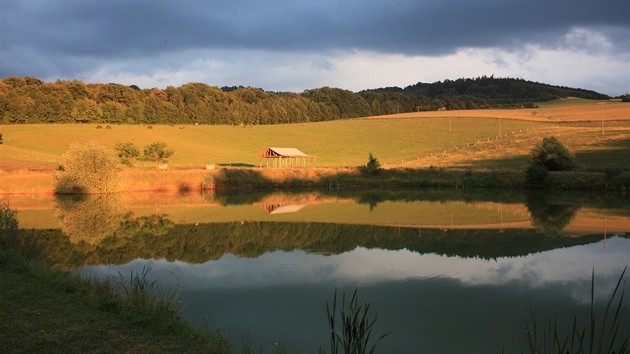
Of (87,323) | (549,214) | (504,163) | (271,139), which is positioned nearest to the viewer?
(87,323)

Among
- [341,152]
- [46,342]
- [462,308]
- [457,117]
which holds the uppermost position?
[457,117]

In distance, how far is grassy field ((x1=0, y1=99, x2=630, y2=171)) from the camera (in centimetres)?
5869

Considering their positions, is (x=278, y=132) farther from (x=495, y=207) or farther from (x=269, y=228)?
(x=269, y=228)

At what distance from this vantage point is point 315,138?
81875 millimetres

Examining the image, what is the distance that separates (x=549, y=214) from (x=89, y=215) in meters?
25.7

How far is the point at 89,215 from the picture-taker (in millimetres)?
29625

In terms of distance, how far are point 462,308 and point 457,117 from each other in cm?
8138

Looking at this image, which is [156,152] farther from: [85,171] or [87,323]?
[87,323]

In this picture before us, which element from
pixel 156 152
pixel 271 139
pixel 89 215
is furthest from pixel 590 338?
pixel 271 139

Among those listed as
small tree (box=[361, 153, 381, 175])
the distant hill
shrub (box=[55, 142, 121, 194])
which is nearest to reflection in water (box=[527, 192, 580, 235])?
small tree (box=[361, 153, 381, 175])

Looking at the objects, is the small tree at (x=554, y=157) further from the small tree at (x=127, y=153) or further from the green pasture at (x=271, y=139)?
the small tree at (x=127, y=153)

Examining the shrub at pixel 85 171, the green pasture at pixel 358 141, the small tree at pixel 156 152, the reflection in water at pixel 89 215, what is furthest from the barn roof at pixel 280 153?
the reflection in water at pixel 89 215

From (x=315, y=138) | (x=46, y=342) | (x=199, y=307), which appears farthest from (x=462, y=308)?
(x=315, y=138)

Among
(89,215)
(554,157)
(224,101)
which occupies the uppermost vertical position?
(224,101)
